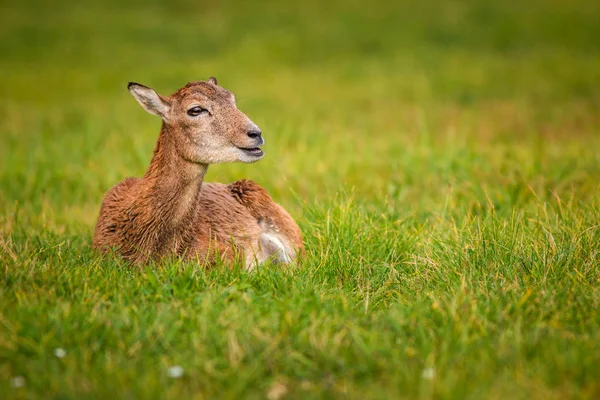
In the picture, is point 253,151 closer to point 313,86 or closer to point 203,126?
point 203,126

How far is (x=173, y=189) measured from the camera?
602cm

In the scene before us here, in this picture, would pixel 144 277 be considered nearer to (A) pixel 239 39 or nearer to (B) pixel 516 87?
(B) pixel 516 87

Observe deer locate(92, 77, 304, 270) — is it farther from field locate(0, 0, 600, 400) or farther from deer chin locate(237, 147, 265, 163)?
field locate(0, 0, 600, 400)

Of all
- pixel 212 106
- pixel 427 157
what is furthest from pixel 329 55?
pixel 212 106

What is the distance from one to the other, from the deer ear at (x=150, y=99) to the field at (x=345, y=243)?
1.25 metres

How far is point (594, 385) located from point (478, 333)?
0.79 metres

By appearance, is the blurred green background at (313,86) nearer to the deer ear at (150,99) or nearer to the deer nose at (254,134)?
the deer nose at (254,134)

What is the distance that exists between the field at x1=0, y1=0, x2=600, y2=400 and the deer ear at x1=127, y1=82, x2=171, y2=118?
1.25 metres

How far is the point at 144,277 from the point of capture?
207 inches

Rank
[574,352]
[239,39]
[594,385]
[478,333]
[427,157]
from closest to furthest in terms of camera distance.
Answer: [594,385] → [574,352] → [478,333] → [427,157] → [239,39]

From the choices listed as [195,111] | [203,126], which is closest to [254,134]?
[203,126]

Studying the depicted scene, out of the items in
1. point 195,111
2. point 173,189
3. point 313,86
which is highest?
point 195,111

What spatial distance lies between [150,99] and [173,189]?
0.73 metres

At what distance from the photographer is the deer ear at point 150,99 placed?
5.96 metres
